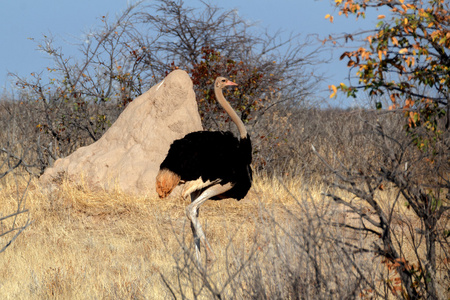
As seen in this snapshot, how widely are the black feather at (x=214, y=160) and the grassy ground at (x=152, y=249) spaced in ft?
1.21

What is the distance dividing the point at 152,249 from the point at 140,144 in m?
2.52

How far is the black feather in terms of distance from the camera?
20.2ft

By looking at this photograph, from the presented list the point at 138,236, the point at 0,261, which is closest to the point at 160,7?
the point at 138,236

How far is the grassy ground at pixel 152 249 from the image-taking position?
307cm

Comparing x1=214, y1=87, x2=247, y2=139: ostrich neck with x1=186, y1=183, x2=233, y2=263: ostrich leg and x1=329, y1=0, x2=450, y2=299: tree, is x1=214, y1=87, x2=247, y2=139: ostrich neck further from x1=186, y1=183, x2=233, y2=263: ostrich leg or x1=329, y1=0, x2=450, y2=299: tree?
x1=329, y1=0, x2=450, y2=299: tree

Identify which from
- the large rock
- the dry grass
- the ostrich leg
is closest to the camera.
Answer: the dry grass

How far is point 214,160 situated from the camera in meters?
6.13

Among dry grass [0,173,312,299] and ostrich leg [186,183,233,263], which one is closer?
dry grass [0,173,312,299]

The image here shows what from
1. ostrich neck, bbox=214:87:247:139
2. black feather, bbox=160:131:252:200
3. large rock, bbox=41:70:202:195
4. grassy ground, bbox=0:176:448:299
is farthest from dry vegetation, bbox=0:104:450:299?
→ ostrich neck, bbox=214:87:247:139

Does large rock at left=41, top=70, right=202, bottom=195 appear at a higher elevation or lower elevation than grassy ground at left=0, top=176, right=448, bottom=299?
higher

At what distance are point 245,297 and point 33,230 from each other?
4555mm

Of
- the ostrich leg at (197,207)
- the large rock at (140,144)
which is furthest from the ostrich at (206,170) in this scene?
the large rock at (140,144)

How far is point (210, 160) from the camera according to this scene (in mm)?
6145

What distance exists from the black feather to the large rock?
1707 millimetres
